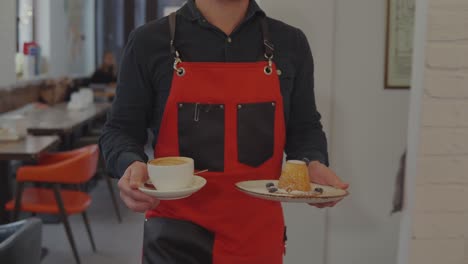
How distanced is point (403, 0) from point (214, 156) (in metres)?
1.31

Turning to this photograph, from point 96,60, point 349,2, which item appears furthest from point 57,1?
point 349,2

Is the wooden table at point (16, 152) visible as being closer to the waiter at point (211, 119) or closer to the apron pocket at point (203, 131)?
the waiter at point (211, 119)

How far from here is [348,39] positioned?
2471 millimetres

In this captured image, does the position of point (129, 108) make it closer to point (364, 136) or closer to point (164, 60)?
point (164, 60)

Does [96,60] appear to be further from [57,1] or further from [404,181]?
[404,181]

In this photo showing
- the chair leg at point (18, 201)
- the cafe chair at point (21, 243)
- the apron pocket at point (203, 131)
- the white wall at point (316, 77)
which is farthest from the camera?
the chair leg at point (18, 201)

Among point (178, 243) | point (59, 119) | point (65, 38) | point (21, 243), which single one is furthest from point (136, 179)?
point (65, 38)

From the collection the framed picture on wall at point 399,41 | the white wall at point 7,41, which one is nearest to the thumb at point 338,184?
the framed picture on wall at point 399,41

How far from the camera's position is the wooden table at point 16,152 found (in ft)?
11.9

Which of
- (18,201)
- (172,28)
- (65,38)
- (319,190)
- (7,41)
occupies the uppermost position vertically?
(65,38)

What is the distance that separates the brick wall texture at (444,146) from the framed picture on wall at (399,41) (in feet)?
3.29

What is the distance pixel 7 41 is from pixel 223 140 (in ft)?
16.2

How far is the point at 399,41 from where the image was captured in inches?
98.7

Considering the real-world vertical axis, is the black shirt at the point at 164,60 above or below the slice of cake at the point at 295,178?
above
